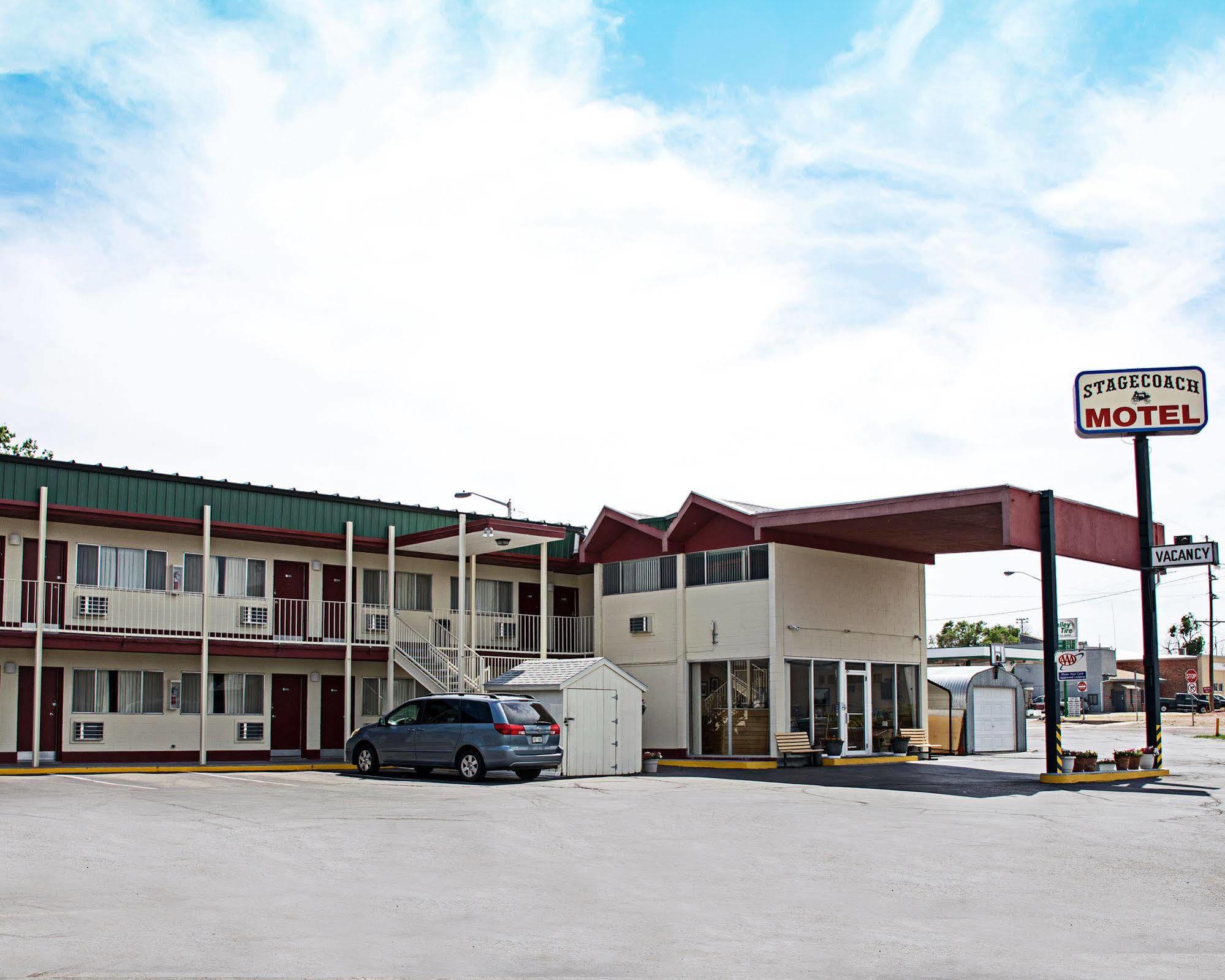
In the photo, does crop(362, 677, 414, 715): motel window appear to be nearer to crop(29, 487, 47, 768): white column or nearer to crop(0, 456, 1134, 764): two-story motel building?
crop(0, 456, 1134, 764): two-story motel building

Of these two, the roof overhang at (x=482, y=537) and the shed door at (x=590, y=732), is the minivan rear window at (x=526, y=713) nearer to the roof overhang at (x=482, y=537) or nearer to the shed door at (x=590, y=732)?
the shed door at (x=590, y=732)

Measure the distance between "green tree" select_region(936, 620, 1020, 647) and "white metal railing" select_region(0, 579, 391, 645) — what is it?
9940 cm

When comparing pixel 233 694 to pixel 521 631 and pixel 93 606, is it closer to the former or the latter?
pixel 93 606

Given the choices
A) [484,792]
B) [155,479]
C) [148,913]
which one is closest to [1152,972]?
Answer: [148,913]

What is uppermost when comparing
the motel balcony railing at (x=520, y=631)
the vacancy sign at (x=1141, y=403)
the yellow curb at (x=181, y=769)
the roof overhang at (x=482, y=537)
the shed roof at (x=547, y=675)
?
the vacancy sign at (x=1141, y=403)

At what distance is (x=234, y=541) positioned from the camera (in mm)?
28359

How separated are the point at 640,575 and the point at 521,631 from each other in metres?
3.69

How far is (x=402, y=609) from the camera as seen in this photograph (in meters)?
31.0

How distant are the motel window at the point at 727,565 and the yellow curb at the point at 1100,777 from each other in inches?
294

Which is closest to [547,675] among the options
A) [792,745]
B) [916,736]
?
[792,745]

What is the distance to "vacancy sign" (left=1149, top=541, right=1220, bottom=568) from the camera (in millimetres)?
26297

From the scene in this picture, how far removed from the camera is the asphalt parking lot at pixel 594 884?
814 cm

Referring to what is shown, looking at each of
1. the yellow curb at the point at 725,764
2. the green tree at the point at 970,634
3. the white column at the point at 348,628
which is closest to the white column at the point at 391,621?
the white column at the point at 348,628

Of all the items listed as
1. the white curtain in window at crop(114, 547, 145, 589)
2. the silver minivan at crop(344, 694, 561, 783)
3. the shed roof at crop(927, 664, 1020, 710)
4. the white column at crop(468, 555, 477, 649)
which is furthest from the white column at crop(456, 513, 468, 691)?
the shed roof at crop(927, 664, 1020, 710)
